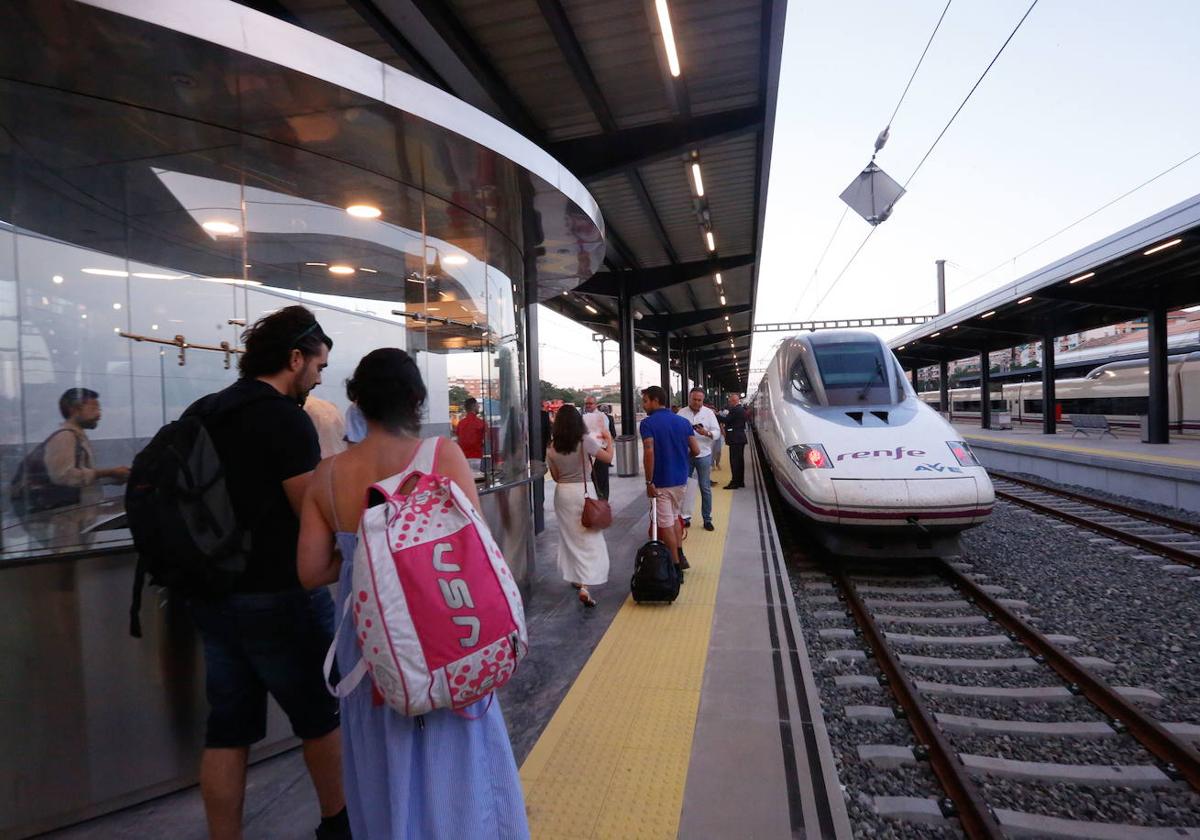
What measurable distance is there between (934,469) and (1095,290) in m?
13.0

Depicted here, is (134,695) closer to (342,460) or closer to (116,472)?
(116,472)

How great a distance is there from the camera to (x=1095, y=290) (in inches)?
583

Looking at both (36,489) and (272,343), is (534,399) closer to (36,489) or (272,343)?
(36,489)

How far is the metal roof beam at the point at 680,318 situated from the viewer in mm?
20578

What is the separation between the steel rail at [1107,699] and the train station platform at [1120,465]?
7.50 metres

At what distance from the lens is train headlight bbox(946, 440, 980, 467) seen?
Result: 5.93m

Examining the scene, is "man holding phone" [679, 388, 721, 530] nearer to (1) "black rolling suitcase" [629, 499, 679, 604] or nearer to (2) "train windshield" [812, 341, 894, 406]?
(2) "train windshield" [812, 341, 894, 406]

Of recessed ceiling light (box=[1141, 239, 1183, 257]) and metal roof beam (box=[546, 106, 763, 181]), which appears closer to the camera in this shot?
metal roof beam (box=[546, 106, 763, 181])

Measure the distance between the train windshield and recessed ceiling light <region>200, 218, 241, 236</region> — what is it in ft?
19.4

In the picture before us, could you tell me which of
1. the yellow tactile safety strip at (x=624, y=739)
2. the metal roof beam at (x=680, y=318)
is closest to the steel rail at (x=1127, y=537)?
the yellow tactile safety strip at (x=624, y=739)

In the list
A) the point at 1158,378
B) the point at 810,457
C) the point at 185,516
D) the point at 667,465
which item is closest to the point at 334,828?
the point at 185,516

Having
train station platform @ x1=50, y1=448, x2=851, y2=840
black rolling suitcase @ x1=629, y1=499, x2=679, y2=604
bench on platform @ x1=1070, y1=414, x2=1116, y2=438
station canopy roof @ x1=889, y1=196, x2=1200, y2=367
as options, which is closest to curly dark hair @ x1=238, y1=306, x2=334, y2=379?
train station platform @ x1=50, y1=448, x2=851, y2=840

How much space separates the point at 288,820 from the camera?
2.51 metres

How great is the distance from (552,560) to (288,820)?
4.28 m
